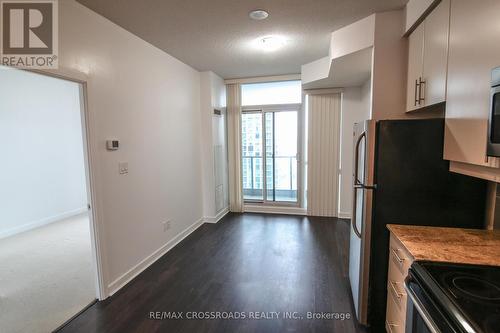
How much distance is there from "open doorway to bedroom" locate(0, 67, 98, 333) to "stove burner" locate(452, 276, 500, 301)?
267 cm

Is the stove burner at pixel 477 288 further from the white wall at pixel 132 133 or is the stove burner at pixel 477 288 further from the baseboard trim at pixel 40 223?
the baseboard trim at pixel 40 223

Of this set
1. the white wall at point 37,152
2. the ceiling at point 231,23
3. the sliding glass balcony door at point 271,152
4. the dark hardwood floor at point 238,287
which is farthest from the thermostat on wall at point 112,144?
the sliding glass balcony door at point 271,152

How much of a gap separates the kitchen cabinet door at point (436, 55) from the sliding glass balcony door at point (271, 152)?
2.97 metres

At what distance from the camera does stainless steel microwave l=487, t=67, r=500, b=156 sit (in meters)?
1.14

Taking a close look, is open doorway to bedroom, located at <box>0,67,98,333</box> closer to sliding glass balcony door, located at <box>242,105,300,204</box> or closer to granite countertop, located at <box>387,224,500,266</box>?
granite countertop, located at <box>387,224,500,266</box>

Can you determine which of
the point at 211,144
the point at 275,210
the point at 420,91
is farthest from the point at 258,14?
the point at 275,210

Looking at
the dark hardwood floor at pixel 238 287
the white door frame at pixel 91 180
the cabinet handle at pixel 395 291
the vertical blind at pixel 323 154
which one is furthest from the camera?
the vertical blind at pixel 323 154

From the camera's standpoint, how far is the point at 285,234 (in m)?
4.00

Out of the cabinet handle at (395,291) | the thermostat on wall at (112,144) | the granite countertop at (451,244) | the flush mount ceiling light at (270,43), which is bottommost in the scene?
the cabinet handle at (395,291)

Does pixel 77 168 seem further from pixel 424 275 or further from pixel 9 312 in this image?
pixel 424 275

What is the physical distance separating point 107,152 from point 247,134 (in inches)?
120

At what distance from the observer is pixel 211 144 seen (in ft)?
14.6

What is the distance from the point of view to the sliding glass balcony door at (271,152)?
498 centimetres

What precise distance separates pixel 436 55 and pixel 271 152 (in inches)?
137
